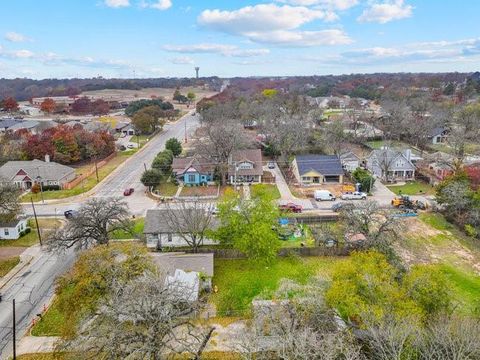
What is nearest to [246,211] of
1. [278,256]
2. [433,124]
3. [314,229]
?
[278,256]

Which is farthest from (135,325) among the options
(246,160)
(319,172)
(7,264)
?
(319,172)

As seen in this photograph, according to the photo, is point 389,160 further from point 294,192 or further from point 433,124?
point 433,124

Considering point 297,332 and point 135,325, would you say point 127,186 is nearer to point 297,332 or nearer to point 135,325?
point 135,325

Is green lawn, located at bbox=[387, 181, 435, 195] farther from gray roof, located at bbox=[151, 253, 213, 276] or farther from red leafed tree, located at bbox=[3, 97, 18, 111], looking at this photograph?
red leafed tree, located at bbox=[3, 97, 18, 111]

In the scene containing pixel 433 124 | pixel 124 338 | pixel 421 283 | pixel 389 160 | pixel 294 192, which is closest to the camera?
pixel 124 338

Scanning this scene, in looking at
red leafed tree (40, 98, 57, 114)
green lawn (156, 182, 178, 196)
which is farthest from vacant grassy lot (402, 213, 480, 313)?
red leafed tree (40, 98, 57, 114)

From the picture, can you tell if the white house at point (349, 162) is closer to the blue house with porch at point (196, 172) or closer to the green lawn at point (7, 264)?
the blue house with porch at point (196, 172)

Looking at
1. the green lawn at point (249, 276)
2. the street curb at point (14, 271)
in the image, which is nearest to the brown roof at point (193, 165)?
the green lawn at point (249, 276)
